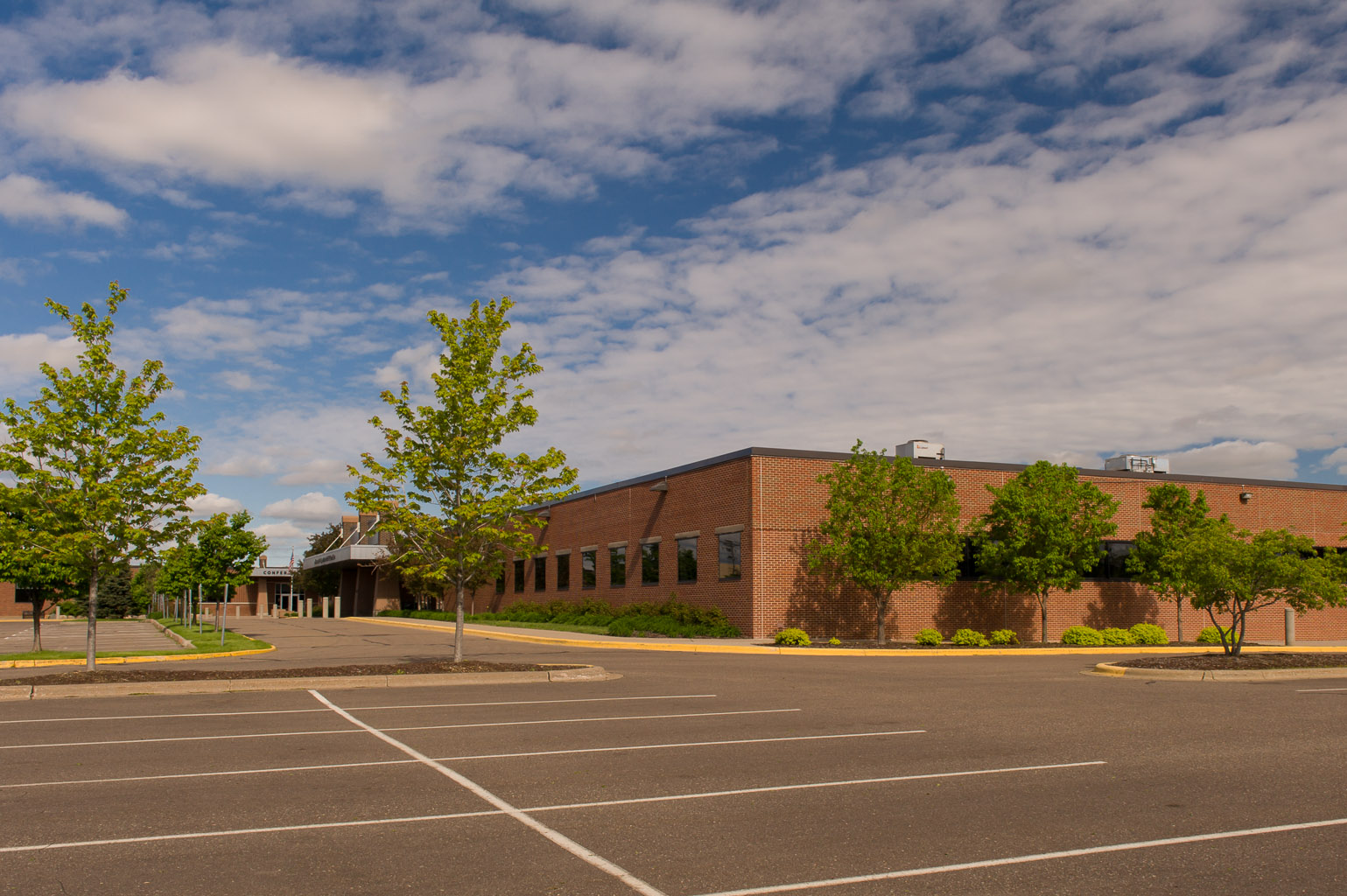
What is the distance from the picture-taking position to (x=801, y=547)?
1221 inches

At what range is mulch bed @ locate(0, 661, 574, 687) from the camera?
1617 centimetres

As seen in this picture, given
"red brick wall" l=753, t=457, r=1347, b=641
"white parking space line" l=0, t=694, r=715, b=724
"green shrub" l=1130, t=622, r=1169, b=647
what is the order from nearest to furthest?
1. "white parking space line" l=0, t=694, r=715, b=724
2. "green shrub" l=1130, t=622, r=1169, b=647
3. "red brick wall" l=753, t=457, r=1347, b=641

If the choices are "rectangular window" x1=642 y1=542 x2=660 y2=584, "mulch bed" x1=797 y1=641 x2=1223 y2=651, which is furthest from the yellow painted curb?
"rectangular window" x1=642 y1=542 x2=660 y2=584

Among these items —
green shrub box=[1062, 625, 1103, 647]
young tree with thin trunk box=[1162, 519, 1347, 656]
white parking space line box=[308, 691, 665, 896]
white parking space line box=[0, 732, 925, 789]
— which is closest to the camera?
white parking space line box=[308, 691, 665, 896]

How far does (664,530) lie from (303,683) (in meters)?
20.8

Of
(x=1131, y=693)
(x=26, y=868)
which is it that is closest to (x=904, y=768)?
(x=26, y=868)

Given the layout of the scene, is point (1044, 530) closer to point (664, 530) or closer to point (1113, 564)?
point (1113, 564)

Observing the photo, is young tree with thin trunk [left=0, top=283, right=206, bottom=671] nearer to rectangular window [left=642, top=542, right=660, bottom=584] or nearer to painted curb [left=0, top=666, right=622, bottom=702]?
painted curb [left=0, top=666, right=622, bottom=702]

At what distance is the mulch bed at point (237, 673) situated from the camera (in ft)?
53.1

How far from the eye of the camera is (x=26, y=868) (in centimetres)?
592

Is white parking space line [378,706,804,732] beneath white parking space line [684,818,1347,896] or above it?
beneath

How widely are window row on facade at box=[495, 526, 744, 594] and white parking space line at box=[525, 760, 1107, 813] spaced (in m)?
19.5

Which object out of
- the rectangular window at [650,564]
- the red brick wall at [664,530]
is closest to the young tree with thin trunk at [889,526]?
the red brick wall at [664,530]

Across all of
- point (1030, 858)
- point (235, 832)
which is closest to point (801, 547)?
point (1030, 858)
